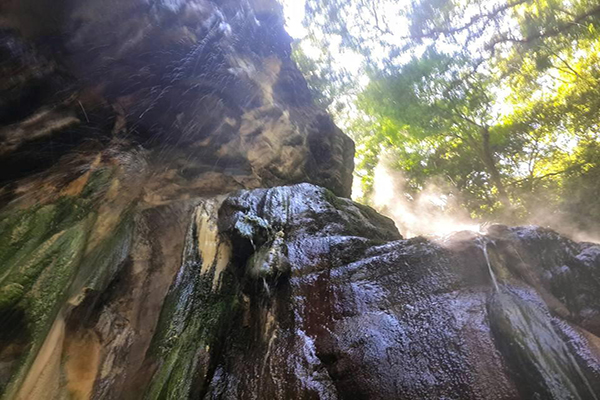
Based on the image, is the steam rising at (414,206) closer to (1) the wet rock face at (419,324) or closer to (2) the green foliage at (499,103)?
(2) the green foliage at (499,103)

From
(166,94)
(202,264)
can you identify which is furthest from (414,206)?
(202,264)

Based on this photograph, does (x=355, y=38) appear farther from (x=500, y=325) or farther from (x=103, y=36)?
(x=500, y=325)

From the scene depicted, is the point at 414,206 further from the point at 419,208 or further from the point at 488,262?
Answer: the point at 488,262

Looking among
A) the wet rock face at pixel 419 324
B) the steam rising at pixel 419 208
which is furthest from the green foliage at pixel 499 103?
the wet rock face at pixel 419 324

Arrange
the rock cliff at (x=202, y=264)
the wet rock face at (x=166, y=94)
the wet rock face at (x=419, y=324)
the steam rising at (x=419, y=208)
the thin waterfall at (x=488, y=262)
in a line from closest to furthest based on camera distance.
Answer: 1. the wet rock face at (x=419, y=324)
2. the rock cliff at (x=202, y=264)
3. the thin waterfall at (x=488, y=262)
4. the wet rock face at (x=166, y=94)
5. the steam rising at (x=419, y=208)

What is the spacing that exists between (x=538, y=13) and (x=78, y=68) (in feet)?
43.0

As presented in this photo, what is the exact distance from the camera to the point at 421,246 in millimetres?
4887

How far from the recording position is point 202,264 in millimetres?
6305

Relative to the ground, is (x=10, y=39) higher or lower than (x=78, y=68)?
lower

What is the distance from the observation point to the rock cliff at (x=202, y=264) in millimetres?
3758

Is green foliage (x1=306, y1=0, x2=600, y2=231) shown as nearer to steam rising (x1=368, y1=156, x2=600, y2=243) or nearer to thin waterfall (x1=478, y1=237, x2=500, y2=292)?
steam rising (x1=368, y1=156, x2=600, y2=243)

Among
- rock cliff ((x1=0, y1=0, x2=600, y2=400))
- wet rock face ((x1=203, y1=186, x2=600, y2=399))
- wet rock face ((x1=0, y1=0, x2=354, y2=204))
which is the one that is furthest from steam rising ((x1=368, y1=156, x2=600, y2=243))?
wet rock face ((x1=203, y1=186, x2=600, y2=399))

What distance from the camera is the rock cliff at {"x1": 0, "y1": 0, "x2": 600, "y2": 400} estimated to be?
3758 millimetres

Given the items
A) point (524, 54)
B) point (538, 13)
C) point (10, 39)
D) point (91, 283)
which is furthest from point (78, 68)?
point (524, 54)
